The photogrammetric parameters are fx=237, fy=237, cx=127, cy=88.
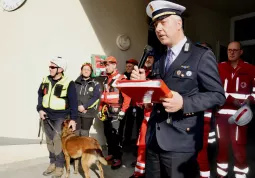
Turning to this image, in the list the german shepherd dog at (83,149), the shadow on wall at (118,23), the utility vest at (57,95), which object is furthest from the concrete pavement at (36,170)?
the shadow on wall at (118,23)

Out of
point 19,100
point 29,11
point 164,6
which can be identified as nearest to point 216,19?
point 29,11

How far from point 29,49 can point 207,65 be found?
13.2 ft

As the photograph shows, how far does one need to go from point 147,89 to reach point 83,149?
8.16 feet

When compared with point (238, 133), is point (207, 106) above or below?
above

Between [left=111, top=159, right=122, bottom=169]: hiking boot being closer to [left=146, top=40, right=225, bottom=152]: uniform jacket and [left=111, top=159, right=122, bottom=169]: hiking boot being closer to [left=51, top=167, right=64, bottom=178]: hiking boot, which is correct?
[left=51, top=167, right=64, bottom=178]: hiking boot

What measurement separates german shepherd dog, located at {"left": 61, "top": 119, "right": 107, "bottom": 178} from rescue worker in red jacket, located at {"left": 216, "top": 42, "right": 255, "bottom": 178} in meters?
1.78

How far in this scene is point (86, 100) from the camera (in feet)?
14.8

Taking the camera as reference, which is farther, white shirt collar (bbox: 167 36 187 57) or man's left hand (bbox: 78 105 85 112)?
man's left hand (bbox: 78 105 85 112)

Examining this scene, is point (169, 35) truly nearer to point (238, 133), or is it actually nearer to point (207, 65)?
point (207, 65)

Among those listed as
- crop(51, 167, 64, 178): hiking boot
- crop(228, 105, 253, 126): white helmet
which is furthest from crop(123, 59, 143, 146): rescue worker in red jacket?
crop(228, 105, 253, 126): white helmet

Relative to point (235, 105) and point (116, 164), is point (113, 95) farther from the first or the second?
point (235, 105)

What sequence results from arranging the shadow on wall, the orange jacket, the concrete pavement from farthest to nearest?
the shadow on wall
the orange jacket
the concrete pavement

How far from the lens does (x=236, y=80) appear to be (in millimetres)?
3441

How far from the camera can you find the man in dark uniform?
4.81 ft
